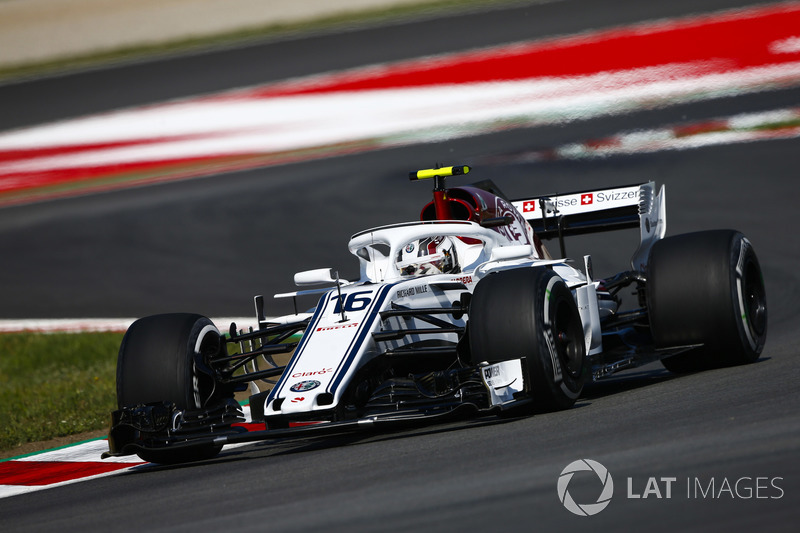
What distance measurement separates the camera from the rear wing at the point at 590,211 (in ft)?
33.1

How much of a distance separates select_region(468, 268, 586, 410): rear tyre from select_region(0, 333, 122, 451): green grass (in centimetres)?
419

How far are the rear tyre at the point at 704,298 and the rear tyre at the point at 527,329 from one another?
1.20 meters

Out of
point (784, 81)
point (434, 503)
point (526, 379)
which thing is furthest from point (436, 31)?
point (434, 503)

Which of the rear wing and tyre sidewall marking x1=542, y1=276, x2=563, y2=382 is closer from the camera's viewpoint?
tyre sidewall marking x1=542, y1=276, x2=563, y2=382

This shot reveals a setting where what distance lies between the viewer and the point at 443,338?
813 cm

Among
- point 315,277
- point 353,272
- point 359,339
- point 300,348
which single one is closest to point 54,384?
point 353,272

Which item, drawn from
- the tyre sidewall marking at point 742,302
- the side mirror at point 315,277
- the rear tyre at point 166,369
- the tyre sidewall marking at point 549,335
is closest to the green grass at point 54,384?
the rear tyre at point 166,369

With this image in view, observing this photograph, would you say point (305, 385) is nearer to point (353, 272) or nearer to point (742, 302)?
point (742, 302)

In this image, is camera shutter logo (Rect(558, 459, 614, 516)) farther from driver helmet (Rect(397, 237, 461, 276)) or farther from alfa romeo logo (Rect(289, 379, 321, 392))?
driver helmet (Rect(397, 237, 461, 276))

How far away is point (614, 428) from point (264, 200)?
36.2ft

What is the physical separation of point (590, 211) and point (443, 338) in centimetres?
291

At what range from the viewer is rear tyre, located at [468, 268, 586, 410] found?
7121mm

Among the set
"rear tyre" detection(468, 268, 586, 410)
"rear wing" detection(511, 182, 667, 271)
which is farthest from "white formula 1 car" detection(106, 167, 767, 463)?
"rear wing" detection(511, 182, 667, 271)

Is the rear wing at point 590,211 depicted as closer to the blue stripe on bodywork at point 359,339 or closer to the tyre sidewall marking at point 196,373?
the blue stripe on bodywork at point 359,339
